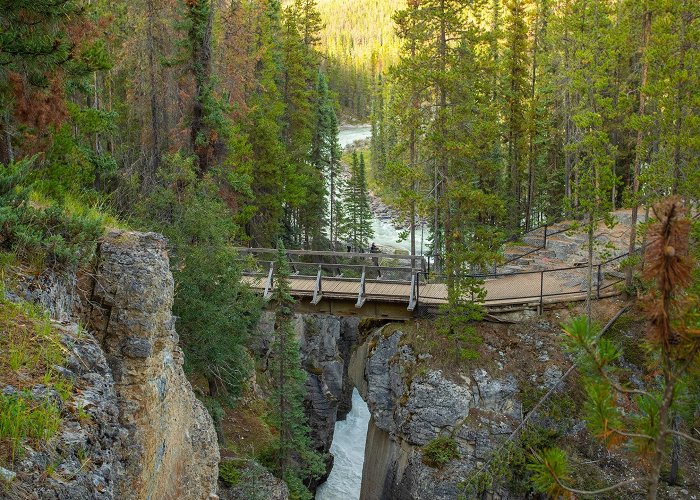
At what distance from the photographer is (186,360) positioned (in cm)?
1473

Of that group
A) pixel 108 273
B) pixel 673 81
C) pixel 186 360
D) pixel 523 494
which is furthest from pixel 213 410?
pixel 673 81

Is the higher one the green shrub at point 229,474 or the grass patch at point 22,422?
the grass patch at point 22,422

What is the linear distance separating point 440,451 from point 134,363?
36.5ft

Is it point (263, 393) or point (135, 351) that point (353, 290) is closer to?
point (263, 393)

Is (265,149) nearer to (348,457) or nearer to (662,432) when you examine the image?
(348,457)

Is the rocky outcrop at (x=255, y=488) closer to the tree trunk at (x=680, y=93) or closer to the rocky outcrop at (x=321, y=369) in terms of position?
the rocky outcrop at (x=321, y=369)

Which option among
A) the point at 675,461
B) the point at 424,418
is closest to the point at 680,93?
the point at 675,461

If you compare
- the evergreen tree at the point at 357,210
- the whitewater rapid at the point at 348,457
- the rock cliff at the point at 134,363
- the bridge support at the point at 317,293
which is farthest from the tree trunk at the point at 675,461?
the evergreen tree at the point at 357,210

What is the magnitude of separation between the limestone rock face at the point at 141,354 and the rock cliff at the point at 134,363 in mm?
12

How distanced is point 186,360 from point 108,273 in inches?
313

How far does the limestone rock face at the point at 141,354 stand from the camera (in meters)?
6.79

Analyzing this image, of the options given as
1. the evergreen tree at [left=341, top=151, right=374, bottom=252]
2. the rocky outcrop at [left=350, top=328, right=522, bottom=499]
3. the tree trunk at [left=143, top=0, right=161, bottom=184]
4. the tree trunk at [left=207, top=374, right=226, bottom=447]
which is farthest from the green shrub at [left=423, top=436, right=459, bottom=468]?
the evergreen tree at [left=341, top=151, right=374, bottom=252]

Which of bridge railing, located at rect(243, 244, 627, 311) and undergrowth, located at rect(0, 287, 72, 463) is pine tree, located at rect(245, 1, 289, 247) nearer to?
bridge railing, located at rect(243, 244, 627, 311)

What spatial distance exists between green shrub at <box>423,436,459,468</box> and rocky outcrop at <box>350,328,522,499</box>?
0.12m
